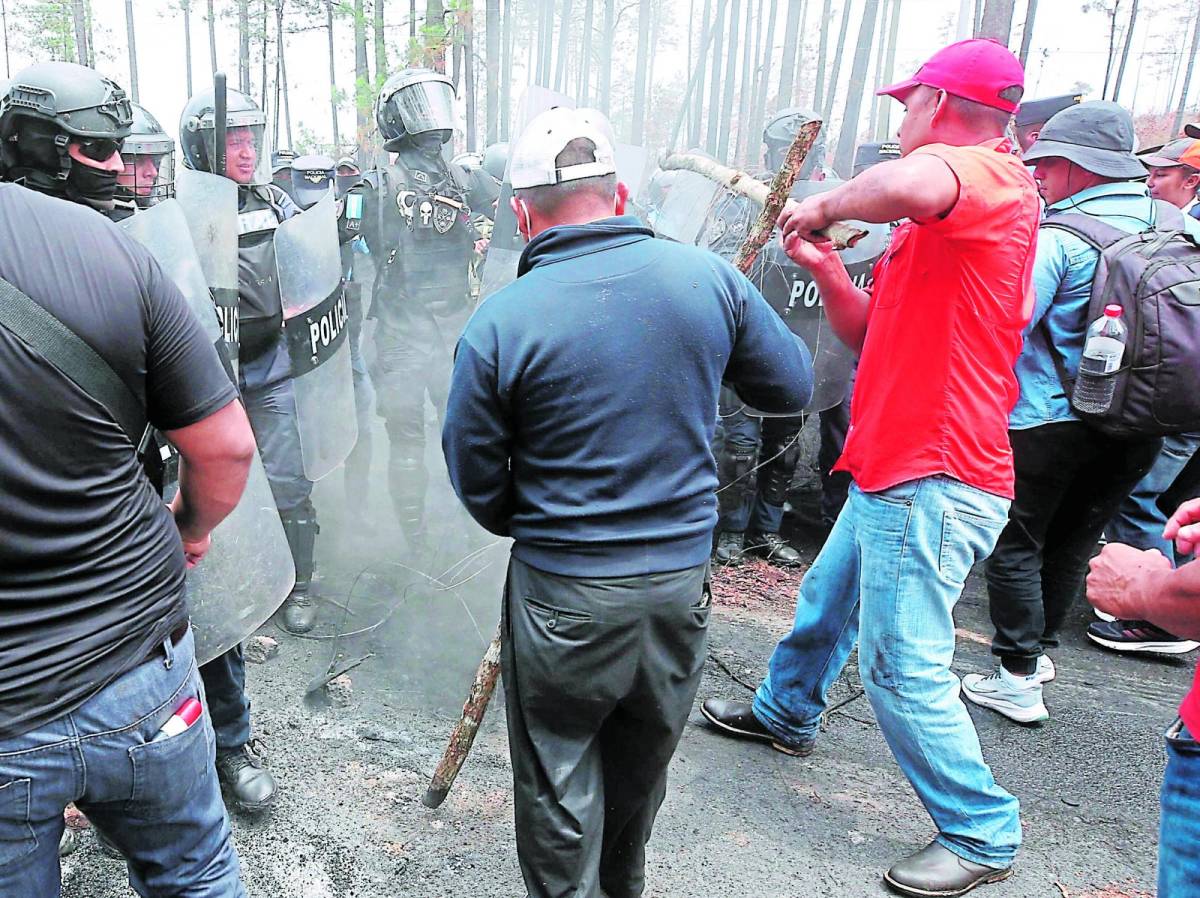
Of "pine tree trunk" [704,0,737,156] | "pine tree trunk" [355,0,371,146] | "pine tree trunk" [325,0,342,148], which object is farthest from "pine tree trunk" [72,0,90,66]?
"pine tree trunk" [704,0,737,156]

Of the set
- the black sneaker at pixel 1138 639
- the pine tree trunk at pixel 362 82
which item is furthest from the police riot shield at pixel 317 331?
the pine tree trunk at pixel 362 82

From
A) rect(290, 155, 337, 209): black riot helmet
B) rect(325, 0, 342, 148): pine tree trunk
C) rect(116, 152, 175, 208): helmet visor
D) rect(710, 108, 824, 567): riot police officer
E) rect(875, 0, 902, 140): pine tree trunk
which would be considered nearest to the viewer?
rect(116, 152, 175, 208): helmet visor

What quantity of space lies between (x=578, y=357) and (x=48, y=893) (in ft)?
4.34

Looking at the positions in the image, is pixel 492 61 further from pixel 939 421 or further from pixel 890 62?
pixel 939 421

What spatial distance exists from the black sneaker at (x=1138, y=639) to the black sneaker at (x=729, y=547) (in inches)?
67.9

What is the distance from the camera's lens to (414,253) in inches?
205

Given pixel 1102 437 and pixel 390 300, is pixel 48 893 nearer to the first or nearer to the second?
pixel 1102 437

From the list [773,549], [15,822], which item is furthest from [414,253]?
[15,822]

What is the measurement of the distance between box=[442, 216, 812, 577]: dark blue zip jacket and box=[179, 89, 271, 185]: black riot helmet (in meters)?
2.56

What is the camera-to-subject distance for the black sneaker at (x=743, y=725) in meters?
2.91

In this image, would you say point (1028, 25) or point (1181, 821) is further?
point (1028, 25)

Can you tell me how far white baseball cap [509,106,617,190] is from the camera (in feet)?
5.68

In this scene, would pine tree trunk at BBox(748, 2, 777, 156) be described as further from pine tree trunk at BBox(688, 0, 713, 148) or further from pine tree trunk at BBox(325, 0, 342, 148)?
pine tree trunk at BBox(325, 0, 342, 148)

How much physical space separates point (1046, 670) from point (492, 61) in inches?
702
